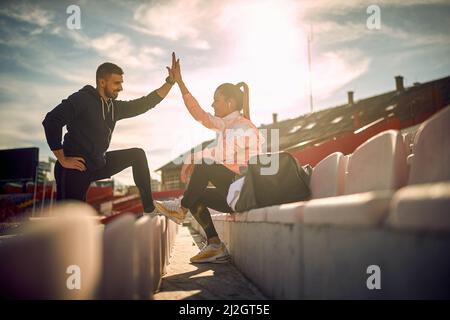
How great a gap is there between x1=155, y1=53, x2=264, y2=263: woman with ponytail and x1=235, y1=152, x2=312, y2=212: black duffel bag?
2.28ft

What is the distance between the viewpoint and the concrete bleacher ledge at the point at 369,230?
0.76 m

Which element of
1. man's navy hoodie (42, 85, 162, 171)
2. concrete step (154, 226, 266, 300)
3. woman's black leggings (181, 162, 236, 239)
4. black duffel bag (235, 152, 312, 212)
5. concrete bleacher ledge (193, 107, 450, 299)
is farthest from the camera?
woman's black leggings (181, 162, 236, 239)

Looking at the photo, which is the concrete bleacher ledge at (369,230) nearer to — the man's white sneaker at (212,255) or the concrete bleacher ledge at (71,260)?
the concrete bleacher ledge at (71,260)

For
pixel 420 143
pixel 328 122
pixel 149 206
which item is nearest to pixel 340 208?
pixel 420 143

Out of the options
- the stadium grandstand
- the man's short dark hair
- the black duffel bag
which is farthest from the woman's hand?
the stadium grandstand

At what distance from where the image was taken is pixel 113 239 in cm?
109

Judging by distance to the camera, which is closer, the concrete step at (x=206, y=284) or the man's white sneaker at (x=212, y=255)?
the concrete step at (x=206, y=284)

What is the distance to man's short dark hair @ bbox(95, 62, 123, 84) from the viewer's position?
11.2 ft

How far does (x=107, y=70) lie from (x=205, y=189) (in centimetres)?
156

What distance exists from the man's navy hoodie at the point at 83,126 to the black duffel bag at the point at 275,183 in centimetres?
159

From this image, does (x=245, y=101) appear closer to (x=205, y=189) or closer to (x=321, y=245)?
(x=205, y=189)


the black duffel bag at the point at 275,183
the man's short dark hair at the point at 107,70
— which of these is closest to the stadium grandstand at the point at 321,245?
the black duffel bag at the point at 275,183

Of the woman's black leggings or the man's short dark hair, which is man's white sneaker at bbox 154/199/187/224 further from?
the man's short dark hair
